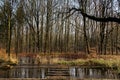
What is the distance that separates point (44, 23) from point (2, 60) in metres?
27.3

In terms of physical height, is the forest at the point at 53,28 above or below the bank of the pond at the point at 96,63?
above

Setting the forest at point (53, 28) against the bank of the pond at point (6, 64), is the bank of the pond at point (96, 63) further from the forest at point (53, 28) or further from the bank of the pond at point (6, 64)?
the forest at point (53, 28)

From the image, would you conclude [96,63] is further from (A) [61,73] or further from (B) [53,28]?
(B) [53,28]

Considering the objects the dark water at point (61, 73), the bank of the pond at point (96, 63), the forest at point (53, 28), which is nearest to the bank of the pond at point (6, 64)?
the dark water at point (61, 73)

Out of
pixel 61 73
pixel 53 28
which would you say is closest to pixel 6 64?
pixel 61 73

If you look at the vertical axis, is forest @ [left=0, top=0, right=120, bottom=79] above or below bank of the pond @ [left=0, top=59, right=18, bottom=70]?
above

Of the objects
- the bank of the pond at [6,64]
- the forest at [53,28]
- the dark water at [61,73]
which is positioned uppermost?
the forest at [53,28]

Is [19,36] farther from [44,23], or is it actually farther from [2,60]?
[2,60]

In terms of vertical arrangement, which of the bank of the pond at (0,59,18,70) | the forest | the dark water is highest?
the forest

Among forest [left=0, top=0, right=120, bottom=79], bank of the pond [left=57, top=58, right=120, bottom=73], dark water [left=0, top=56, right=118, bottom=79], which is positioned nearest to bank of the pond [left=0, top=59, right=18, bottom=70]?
dark water [left=0, top=56, right=118, bottom=79]

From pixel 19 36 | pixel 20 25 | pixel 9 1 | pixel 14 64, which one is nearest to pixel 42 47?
pixel 19 36

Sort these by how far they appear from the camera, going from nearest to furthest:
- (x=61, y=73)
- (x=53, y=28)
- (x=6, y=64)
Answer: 1. (x=61, y=73)
2. (x=6, y=64)
3. (x=53, y=28)

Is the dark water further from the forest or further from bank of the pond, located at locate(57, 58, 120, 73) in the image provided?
the forest

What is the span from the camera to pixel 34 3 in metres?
51.7
